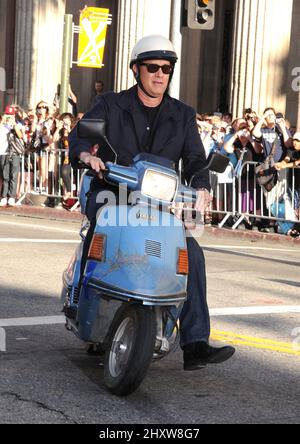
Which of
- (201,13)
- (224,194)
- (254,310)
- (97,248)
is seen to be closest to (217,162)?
(97,248)

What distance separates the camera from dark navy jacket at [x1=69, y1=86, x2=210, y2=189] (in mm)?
6688

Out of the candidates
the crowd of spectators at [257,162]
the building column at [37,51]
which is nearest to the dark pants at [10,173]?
the crowd of spectators at [257,162]

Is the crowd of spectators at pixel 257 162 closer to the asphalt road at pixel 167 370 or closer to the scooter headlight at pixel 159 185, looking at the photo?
the asphalt road at pixel 167 370

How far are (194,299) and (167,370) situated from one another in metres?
0.61

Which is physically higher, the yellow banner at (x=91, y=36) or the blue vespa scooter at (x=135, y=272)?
the yellow banner at (x=91, y=36)

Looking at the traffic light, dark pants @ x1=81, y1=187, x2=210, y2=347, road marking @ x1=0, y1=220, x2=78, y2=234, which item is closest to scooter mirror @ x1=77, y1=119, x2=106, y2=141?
dark pants @ x1=81, y1=187, x2=210, y2=347

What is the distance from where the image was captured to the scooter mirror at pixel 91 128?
248 inches

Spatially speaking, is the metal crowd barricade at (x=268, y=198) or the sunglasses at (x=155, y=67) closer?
the sunglasses at (x=155, y=67)

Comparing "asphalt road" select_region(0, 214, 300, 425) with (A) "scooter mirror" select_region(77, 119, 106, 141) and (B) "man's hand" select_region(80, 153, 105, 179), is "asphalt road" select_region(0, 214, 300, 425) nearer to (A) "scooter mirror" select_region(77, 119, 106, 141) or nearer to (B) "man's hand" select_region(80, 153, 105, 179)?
(B) "man's hand" select_region(80, 153, 105, 179)

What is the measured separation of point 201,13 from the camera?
17094 millimetres

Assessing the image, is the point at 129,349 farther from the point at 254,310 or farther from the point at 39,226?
the point at 39,226

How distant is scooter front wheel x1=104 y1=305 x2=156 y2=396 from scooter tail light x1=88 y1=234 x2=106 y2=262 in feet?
0.98

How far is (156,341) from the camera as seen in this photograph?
6234 millimetres
